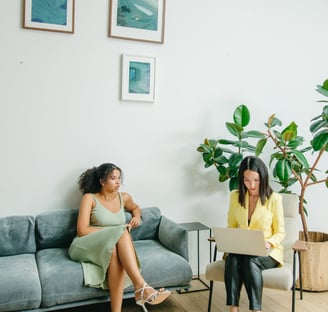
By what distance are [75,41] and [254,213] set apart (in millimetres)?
1893

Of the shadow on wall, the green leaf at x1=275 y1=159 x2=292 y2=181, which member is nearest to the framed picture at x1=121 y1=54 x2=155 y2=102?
the shadow on wall

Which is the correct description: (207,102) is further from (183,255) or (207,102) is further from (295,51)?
(183,255)

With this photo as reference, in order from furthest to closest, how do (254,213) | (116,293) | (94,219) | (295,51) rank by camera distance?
(295,51) < (94,219) < (254,213) < (116,293)

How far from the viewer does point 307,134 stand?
4.04 m

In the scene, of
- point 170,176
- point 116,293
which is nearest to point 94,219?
point 116,293

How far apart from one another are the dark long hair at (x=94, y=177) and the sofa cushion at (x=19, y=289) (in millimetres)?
763

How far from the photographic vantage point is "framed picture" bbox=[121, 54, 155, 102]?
3.36 m

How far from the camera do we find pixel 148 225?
10.8ft

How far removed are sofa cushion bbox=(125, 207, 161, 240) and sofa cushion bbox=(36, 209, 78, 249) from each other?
1.46 feet

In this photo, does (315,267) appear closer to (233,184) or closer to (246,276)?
(233,184)

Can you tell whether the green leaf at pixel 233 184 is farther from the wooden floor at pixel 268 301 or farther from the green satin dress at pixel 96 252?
the green satin dress at pixel 96 252

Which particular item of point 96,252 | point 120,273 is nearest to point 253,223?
point 120,273

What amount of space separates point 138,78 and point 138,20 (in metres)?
0.47

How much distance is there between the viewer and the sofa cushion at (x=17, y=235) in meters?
2.88
